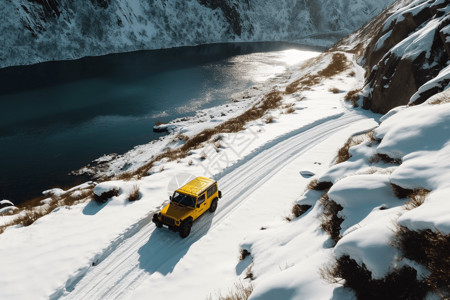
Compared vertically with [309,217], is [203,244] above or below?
below

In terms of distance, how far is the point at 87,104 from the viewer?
45.0m

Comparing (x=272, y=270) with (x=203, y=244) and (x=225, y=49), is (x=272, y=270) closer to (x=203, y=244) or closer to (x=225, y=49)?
(x=203, y=244)

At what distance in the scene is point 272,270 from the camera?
27.0 feet

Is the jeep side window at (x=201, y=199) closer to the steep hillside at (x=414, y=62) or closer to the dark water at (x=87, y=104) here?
the steep hillside at (x=414, y=62)

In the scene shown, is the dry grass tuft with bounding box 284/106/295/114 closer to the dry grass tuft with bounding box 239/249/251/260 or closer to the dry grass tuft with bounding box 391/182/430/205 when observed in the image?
the dry grass tuft with bounding box 239/249/251/260

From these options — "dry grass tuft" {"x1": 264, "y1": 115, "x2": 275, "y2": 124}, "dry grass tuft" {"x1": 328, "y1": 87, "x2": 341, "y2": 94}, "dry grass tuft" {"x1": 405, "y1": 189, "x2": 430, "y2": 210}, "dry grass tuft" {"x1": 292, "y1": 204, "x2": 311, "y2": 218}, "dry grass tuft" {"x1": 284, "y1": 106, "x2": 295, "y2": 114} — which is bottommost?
"dry grass tuft" {"x1": 328, "y1": 87, "x2": 341, "y2": 94}

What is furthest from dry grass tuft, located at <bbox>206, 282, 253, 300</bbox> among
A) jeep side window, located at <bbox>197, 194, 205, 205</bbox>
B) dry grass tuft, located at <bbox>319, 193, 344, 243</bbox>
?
jeep side window, located at <bbox>197, 194, 205, 205</bbox>

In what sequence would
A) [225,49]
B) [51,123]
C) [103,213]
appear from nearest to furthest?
[103,213] < [51,123] < [225,49]

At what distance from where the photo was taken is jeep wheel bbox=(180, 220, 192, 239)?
12281mm

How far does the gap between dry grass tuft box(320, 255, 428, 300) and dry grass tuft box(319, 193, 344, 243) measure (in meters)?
1.41

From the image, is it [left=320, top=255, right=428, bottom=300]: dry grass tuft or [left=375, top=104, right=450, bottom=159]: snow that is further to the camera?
[left=375, top=104, right=450, bottom=159]: snow

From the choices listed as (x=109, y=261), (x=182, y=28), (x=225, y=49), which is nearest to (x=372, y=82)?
(x=109, y=261)

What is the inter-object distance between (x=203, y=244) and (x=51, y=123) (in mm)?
34472

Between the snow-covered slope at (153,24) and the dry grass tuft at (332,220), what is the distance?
78.6 m
